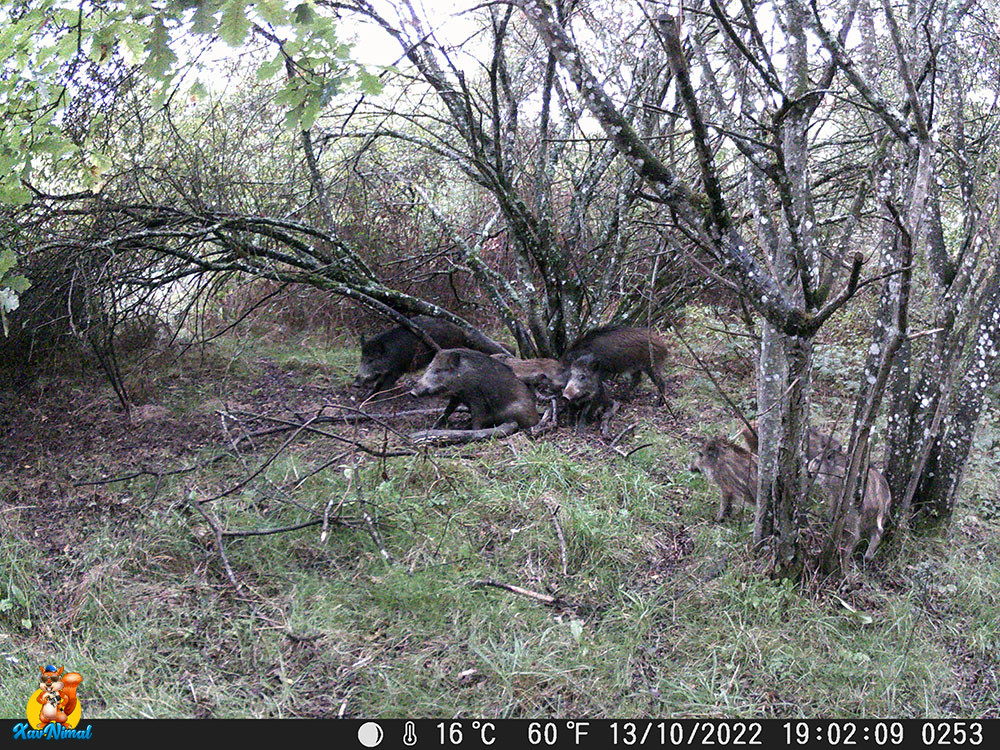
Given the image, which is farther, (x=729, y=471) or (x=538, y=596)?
(x=729, y=471)

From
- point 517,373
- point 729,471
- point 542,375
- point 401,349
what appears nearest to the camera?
point 729,471

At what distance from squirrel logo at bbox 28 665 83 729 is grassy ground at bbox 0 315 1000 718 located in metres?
0.07

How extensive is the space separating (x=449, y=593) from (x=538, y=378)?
3.35 metres

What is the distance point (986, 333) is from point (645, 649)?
277 centimetres

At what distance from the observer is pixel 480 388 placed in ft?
21.9

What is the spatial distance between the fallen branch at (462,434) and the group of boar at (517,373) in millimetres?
144

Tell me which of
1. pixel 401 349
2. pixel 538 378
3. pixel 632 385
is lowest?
pixel 632 385

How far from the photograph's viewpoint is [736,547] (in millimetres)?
4633

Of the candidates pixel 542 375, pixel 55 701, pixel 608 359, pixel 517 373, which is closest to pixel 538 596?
pixel 55 701

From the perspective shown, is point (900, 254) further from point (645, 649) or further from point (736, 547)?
point (645, 649)

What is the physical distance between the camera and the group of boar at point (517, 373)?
671 cm

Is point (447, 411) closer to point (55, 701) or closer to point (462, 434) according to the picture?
point (462, 434)
